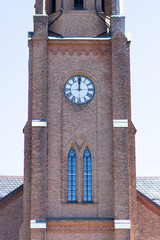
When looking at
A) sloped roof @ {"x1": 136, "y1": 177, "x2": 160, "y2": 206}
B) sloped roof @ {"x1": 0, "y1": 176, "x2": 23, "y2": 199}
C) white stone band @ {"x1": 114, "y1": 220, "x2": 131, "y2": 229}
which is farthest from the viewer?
sloped roof @ {"x1": 0, "y1": 176, "x2": 23, "y2": 199}

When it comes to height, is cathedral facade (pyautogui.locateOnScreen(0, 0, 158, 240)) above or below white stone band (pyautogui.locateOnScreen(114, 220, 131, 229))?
above

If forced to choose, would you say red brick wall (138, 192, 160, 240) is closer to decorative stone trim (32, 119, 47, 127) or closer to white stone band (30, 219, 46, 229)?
white stone band (30, 219, 46, 229)

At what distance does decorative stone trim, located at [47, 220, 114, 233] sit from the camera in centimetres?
3419

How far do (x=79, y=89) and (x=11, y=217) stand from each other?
8317 mm

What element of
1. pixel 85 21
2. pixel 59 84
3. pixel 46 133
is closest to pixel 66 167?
pixel 46 133

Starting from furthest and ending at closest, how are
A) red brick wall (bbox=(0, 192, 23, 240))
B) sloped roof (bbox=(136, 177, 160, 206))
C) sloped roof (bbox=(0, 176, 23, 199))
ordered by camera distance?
1. sloped roof (bbox=(0, 176, 23, 199))
2. sloped roof (bbox=(136, 177, 160, 206))
3. red brick wall (bbox=(0, 192, 23, 240))

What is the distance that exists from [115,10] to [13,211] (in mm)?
13066

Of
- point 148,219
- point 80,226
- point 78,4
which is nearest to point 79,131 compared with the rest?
point 80,226

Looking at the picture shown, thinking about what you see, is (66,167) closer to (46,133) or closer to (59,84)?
(46,133)

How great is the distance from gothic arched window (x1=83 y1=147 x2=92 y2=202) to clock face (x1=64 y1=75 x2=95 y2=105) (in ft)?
9.52

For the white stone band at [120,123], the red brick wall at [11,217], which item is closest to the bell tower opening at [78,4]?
the white stone band at [120,123]

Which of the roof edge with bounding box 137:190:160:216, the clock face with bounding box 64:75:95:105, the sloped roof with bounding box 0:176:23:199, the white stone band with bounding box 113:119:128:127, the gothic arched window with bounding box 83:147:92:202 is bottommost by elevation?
the roof edge with bounding box 137:190:160:216

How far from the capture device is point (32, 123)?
35.1 metres

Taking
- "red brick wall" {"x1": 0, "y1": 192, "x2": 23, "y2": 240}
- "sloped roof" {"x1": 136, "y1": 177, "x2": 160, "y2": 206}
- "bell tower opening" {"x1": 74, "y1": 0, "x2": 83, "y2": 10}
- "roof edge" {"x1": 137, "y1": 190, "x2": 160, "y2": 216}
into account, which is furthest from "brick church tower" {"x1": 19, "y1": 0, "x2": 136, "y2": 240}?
"sloped roof" {"x1": 136, "y1": 177, "x2": 160, "y2": 206}
